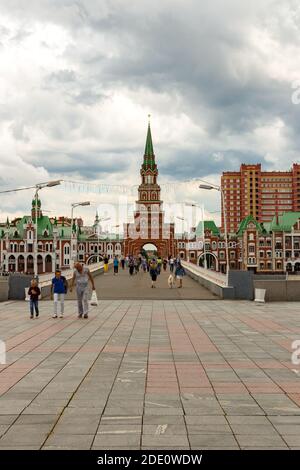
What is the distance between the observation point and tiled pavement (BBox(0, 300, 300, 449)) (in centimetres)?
586

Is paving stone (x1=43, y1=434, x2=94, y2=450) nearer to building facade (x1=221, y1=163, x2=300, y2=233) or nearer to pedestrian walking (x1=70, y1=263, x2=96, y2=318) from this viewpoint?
pedestrian walking (x1=70, y1=263, x2=96, y2=318)

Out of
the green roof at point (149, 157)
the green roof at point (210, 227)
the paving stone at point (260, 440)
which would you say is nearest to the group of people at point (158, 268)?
the paving stone at point (260, 440)

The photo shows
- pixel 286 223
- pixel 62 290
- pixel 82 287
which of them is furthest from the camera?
pixel 286 223

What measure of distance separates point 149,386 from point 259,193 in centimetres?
16549

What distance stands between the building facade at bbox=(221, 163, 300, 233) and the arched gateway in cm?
4408

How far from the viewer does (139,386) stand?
811 centimetres

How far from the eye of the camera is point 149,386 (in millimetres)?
8117

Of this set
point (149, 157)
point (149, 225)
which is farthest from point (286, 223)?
point (149, 157)

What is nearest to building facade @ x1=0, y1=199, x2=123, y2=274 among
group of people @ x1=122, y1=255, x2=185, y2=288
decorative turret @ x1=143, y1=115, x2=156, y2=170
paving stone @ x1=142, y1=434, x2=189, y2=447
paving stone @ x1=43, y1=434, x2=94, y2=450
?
decorative turret @ x1=143, y1=115, x2=156, y2=170

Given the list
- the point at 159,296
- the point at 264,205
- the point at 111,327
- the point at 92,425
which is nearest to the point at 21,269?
the point at 264,205

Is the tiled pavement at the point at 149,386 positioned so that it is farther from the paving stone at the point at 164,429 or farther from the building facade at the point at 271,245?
the building facade at the point at 271,245

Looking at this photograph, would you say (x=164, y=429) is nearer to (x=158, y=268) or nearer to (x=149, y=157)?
(x=158, y=268)

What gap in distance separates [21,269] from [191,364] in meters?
126
